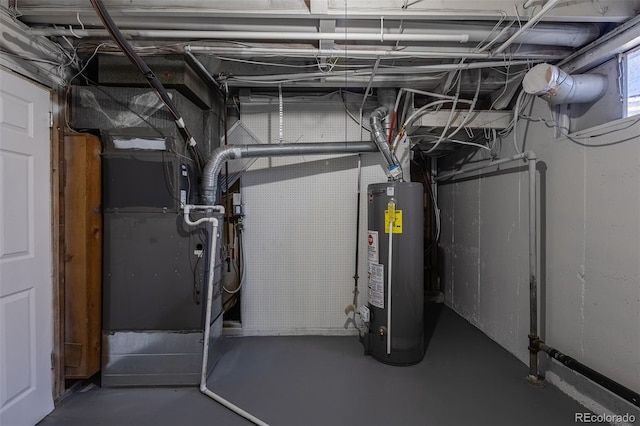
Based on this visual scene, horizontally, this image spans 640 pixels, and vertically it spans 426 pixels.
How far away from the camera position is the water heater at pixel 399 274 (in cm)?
220

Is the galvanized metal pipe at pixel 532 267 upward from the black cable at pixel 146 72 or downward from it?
downward

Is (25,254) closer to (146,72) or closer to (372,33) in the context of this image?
(146,72)

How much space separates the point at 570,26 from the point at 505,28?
48 centimetres

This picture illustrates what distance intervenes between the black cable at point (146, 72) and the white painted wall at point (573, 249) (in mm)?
2603

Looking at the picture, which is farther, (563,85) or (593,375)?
(563,85)

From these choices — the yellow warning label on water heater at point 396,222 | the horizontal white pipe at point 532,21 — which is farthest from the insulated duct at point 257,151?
the horizontal white pipe at point 532,21

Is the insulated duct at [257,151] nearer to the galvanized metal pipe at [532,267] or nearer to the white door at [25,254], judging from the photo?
the white door at [25,254]

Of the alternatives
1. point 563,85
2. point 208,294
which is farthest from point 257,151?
point 563,85

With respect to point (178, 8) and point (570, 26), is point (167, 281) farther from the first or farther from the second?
point (570, 26)

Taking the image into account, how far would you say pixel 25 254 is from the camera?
5.20 ft

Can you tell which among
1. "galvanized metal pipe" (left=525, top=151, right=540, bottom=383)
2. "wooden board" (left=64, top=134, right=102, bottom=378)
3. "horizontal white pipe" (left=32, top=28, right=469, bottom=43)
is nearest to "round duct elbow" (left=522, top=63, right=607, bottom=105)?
"galvanized metal pipe" (left=525, top=151, right=540, bottom=383)

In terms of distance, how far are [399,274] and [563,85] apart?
1.60 meters

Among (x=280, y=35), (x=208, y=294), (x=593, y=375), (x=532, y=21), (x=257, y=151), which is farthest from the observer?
(x=257, y=151)

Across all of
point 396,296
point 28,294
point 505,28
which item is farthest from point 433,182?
point 28,294
